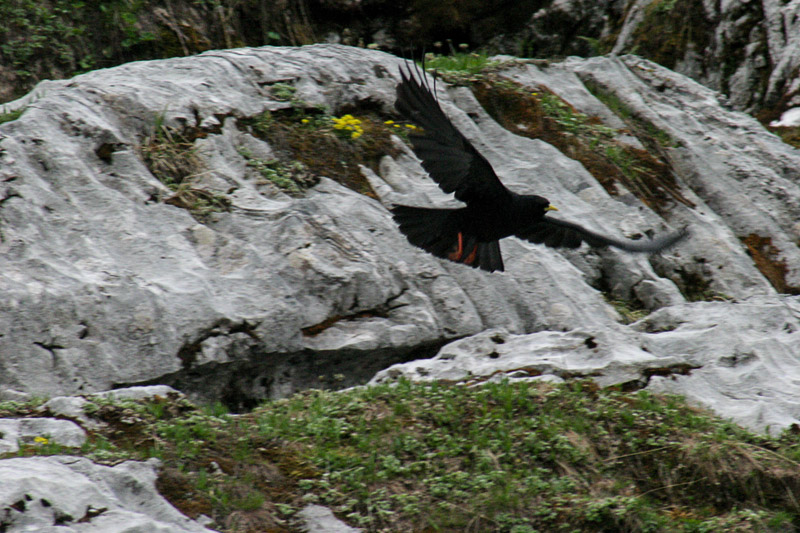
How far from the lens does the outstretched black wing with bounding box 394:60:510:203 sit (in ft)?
18.7

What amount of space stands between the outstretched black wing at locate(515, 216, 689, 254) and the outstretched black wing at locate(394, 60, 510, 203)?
0.69 metres

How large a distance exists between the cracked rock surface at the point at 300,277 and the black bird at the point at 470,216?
42cm

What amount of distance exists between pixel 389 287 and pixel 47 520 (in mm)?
3766

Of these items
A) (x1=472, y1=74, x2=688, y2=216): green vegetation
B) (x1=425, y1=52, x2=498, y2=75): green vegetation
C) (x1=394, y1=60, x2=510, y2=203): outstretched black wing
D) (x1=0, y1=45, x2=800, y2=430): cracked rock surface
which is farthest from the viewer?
(x1=425, y1=52, x2=498, y2=75): green vegetation

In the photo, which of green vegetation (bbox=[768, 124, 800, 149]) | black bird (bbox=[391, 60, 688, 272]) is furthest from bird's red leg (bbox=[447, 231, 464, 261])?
green vegetation (bbox=[768, 124, 800, 149])

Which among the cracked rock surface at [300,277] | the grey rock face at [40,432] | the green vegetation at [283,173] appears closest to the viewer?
the grey rock face at [40,432]

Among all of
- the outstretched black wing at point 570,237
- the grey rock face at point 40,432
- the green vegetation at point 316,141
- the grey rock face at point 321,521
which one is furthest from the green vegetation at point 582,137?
the grey rock face at point 40,432

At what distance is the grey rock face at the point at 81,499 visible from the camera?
3.11 m

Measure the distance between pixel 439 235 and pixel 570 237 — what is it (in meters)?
1.35

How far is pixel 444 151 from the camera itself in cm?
596

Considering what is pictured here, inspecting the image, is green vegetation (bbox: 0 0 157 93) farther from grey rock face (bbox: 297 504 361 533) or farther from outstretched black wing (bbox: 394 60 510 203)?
grey rock face (bbox: 297 504 361 533)

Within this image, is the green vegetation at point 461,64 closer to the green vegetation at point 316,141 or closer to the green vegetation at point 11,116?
the green vegetation at point 316,141

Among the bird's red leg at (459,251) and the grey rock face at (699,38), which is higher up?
the grey rock face at (699,38)

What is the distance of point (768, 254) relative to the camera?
884 centimetres
